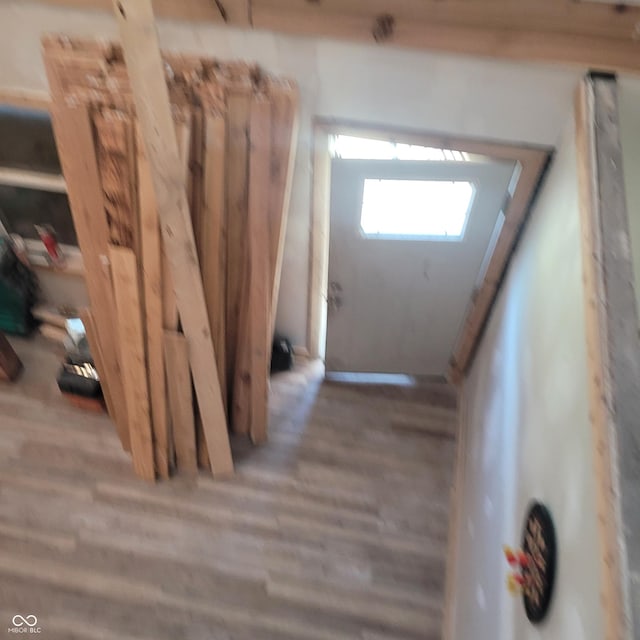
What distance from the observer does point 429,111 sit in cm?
201

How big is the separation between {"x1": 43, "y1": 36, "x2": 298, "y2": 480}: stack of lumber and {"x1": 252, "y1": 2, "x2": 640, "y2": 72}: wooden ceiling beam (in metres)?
0.20

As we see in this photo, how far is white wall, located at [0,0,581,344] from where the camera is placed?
1872mm

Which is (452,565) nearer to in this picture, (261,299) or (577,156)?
(261,299)

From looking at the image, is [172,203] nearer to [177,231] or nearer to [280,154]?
[177,231]

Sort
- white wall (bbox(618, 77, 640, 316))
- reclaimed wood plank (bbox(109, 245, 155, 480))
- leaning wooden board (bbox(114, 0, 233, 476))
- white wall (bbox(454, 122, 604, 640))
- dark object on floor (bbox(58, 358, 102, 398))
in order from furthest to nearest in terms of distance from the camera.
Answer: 1. dark object on floor (bbox(58, 358, 102, 398))
2. reclaimed wood plank (bbox(109, 245, 155, 480))
3. white wall (bbox(618, 77, 640, 316))
4. leaning wooden board (bbox(114, 0, 233, 476))
5. white wall (bbox(454, 122, 604, 640))

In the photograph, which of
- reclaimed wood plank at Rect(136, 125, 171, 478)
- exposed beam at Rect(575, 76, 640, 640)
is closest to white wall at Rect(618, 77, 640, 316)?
exposed beam at Rect(575, 76, 640, 640)

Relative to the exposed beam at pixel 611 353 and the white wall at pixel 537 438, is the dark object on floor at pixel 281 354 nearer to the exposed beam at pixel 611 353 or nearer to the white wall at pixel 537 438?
the white wall at pixel 537 438

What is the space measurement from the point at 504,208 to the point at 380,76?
0.74 metres

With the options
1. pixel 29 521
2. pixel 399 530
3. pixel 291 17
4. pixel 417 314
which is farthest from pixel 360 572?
pixel 291 17

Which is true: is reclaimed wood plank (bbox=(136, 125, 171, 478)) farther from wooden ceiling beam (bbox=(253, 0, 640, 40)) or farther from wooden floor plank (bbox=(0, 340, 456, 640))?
wooden ceiling beam (bbox=(253, 0, 640, 40))

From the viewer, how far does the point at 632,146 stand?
189 cm

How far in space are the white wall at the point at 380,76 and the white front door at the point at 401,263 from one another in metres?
0.21

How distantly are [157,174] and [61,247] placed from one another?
5.02 ft

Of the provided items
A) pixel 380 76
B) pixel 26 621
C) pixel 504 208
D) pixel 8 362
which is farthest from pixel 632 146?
pixel 8 362
